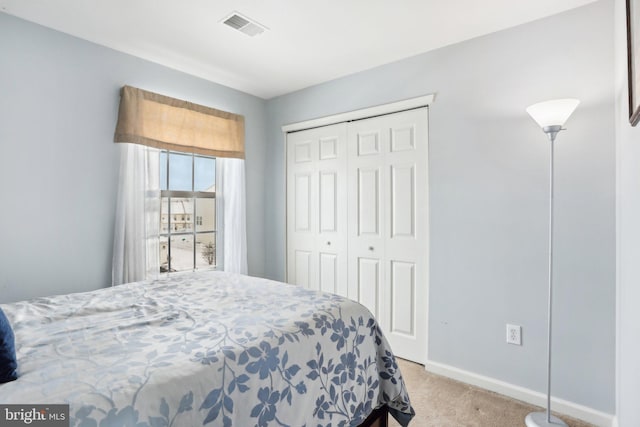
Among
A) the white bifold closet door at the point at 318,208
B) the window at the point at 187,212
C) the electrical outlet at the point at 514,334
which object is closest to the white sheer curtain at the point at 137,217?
the window at the point at 187,212

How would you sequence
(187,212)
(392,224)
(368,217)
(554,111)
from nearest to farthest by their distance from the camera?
(554,111)
(392,224)
(368,217)
(187,212)

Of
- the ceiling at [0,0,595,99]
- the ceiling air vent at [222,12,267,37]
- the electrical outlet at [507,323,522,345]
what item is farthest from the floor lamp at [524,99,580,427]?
the ceiling air vent at [222,12,267,37]

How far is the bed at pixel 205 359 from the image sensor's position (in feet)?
2.92

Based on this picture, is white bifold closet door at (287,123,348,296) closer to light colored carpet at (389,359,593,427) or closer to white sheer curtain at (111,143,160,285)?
light colored carpet at (389,359,593,427)

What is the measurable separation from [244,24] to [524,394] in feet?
10.2

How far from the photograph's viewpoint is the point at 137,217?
258 centimetres

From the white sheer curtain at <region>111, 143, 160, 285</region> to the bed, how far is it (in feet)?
2.18

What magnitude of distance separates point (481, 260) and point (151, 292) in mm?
2199

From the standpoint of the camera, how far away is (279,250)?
3639mm

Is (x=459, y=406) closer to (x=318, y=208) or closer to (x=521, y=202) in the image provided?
(x=521, y=202)

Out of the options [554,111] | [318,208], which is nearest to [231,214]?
[318,208]

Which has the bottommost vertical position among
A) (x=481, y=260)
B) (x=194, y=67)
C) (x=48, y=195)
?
(x=481, y=260)

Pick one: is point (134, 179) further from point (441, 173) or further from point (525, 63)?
point (525, 63)

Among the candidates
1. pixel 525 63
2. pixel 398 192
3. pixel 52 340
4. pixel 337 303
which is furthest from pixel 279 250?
pixel 525 63
